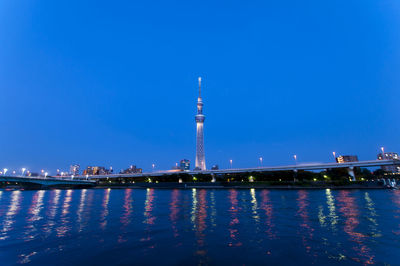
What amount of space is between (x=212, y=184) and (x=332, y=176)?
201 feet

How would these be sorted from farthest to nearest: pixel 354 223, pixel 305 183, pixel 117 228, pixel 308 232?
pixel 305 183, pixel 354 223, pixel 117 228, pixel 308 232

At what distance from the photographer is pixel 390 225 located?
1803 cm

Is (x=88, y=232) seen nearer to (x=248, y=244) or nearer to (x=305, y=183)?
(x=248, y=244)

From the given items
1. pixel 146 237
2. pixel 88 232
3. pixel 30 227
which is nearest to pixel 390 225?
pixel 146 237

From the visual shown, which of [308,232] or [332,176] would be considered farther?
[332,176]

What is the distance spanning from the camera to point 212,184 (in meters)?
123

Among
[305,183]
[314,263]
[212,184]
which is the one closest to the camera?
[314,263]

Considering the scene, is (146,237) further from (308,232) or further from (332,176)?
(332,176)

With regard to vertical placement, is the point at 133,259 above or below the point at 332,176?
below

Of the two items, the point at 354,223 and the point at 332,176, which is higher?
the point at 332,176

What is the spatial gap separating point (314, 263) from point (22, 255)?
1476cm

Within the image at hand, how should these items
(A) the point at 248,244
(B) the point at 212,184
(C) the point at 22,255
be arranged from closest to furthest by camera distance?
(C) the point at 22,255 < (A) the point at 248,244 < (B) the point at 212,184

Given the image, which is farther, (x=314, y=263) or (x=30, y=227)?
(x=30, y=227)

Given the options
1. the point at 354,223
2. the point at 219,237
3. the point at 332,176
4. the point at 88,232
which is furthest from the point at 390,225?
the point at 332,176
